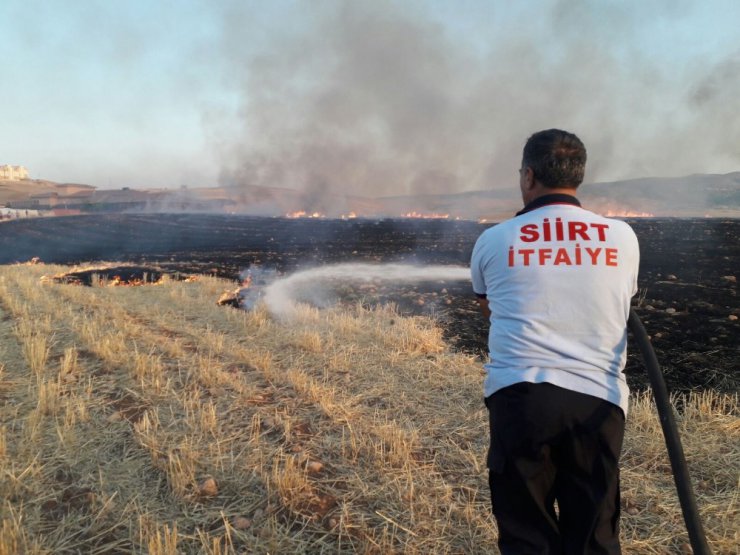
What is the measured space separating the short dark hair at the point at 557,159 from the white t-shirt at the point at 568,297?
17cm

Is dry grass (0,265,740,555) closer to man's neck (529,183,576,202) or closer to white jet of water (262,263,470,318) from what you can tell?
man's neck (529,183,576,202)

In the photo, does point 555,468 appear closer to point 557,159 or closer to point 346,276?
point 557,159

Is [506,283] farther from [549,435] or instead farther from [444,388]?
[444,388]

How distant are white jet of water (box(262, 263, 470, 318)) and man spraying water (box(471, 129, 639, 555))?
861cm

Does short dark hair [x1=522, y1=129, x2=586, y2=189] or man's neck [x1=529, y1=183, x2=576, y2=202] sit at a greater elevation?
short dark hair [x1=522, y1=129, x2=586, y2=189]

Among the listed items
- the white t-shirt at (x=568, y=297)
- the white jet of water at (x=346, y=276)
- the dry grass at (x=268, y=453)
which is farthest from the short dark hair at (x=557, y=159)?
the white jet of water at (x=346, y=276)

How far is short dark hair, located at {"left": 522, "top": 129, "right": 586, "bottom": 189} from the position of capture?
7.41 feet

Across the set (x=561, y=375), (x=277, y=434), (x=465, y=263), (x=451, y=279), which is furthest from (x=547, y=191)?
(x=465, y=263)

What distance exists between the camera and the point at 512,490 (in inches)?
86.4

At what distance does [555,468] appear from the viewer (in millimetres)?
2236

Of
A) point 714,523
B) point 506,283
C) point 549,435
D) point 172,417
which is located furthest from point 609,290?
point 172,417

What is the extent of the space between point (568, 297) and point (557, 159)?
2.39 ft

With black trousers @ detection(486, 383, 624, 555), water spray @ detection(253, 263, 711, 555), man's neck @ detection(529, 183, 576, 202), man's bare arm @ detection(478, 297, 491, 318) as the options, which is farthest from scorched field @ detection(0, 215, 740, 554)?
man's neck @ detection(529, 183, 576, 202)

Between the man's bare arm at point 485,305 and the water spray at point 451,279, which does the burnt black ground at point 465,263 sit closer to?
the water spray at point 451,279
